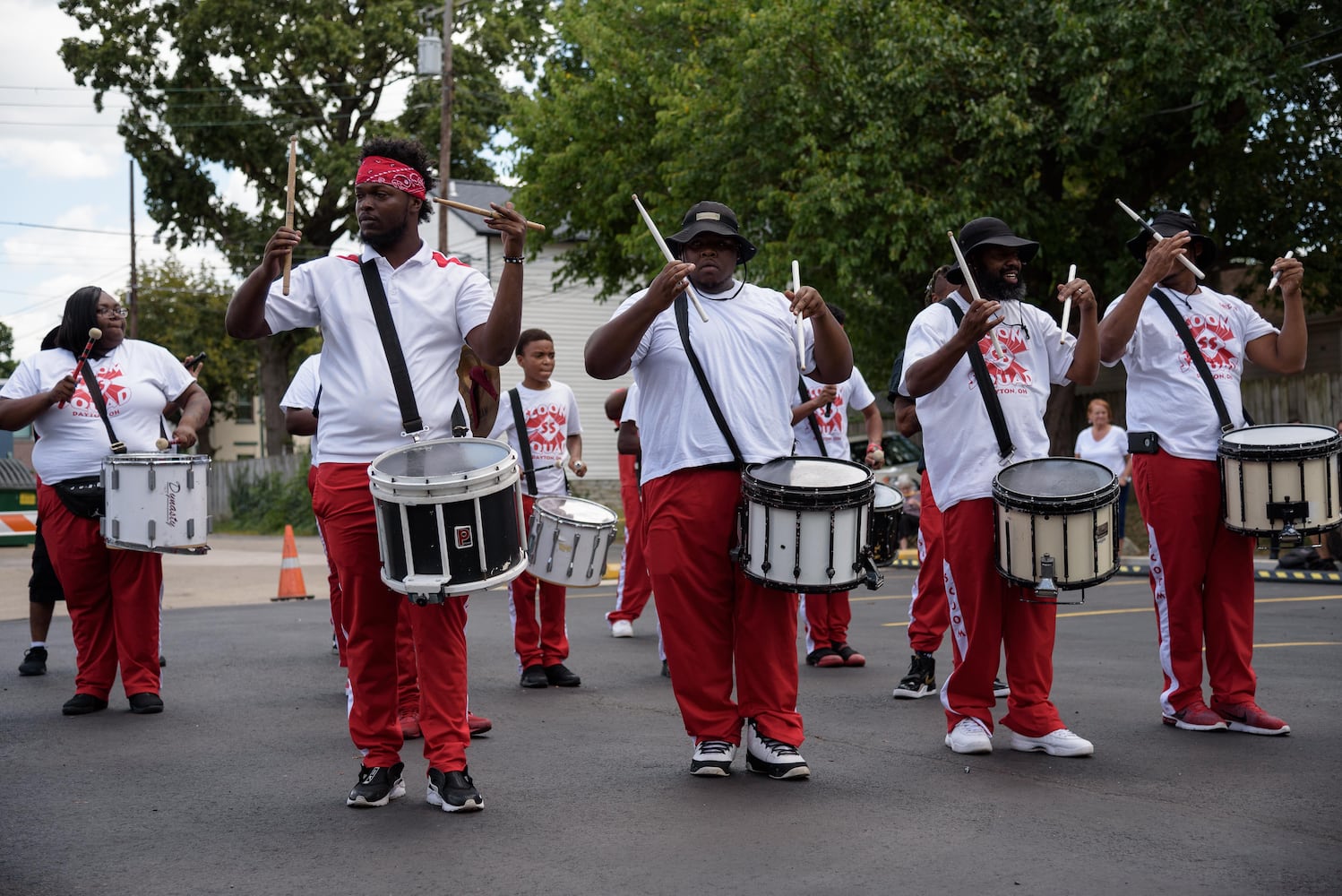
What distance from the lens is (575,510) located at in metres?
8.94

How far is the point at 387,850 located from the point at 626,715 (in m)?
2.97

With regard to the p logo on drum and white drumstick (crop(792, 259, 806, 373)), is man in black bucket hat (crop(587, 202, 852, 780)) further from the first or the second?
the p logo on drum

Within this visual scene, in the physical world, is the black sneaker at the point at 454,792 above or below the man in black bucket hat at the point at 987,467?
below

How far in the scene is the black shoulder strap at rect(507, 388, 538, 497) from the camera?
30.4 feet

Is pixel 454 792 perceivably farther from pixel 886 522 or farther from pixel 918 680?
pixel 886 522

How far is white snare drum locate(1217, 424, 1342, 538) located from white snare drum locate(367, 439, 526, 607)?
333 cm

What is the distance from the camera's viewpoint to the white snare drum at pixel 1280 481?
6.50m

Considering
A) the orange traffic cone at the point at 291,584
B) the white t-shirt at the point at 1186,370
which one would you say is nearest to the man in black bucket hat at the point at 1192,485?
the white t-shirt at the point at 1186,370

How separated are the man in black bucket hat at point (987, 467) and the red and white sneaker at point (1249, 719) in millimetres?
910

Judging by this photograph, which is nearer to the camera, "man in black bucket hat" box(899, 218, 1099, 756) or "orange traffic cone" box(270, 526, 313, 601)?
"man in black bucket hat" box(899, 218, 1099, 756)

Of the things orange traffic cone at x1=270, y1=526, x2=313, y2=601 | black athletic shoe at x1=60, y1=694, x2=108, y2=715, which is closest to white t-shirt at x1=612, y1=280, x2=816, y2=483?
black athletic shoe at x1=60, y1=694, x2=108, y2=715

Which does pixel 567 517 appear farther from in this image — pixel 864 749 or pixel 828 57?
pixel 828 57

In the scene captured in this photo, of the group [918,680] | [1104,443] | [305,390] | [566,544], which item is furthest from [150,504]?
[1104,443]

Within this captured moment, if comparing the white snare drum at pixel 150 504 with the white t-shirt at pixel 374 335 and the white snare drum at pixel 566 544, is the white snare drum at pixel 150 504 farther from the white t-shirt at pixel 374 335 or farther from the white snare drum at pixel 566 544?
the white t-shirt at pixel 374 335
